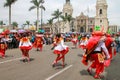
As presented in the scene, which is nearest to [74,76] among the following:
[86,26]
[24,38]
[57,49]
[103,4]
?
[57,49]

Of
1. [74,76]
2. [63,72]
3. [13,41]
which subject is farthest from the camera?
[13,41]

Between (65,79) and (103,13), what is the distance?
13260 centimetres

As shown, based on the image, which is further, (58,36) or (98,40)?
(58,36)

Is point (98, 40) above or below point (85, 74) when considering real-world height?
above

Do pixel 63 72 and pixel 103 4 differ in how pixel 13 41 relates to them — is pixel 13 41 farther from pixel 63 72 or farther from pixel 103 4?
pixel 103 4

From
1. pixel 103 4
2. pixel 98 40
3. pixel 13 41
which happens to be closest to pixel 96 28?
pixel 98 40

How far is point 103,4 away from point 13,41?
368 ft

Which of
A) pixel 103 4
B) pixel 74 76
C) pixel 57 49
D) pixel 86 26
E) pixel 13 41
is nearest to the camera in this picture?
pixel 74 76

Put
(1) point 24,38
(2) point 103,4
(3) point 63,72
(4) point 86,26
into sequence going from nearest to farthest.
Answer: (3) point 63,72, (1) point 24,38, (2) point 103,4, (4) point 86,26

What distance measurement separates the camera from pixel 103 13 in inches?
5566

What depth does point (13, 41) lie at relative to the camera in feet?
97.9

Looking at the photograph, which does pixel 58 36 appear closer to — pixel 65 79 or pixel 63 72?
pixel 63 72

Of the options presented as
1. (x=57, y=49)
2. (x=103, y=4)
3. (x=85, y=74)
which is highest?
(x=103, y=4)

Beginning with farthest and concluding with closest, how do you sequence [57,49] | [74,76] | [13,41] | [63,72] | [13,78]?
[13,41] < [57,49] < [63,72] < [74,76] < [13,78]
